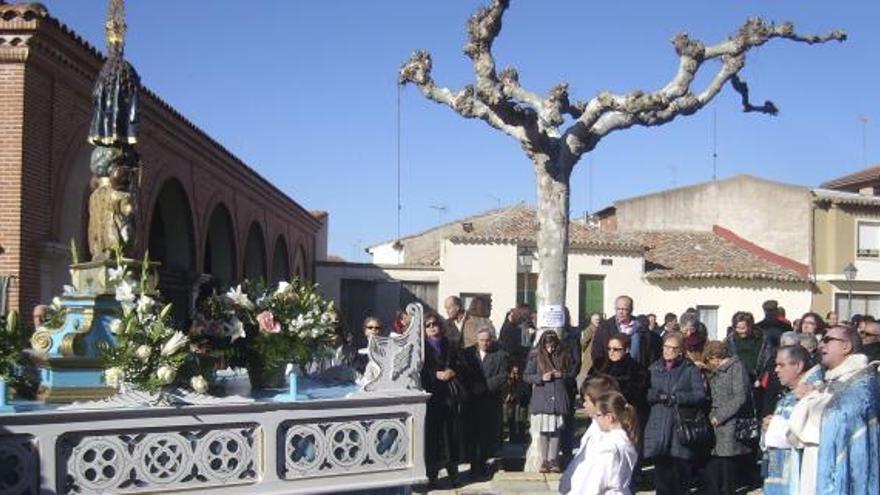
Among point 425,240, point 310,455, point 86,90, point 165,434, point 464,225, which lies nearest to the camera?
point 165,434

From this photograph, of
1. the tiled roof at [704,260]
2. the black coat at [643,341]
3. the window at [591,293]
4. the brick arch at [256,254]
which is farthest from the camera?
the tiled roof at [704,260]

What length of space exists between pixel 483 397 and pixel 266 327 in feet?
15.1

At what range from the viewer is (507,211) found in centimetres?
3619

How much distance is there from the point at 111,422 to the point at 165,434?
0.28 meters

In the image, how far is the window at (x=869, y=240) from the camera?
35875 millimetres

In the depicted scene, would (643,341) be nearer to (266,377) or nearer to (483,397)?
(483,397)

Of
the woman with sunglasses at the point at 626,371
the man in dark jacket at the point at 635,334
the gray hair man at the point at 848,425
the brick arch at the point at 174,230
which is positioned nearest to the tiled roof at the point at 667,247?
the brick arch at the point at 174,230

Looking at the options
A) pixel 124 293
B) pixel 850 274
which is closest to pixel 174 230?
pixel 124 293

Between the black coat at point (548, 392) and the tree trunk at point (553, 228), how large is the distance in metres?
0.91

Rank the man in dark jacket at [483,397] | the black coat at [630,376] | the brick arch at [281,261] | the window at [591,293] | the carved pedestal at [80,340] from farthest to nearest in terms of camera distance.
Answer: the window at [591,293] → the brick arch at [281,261] → the man in dark jacket at [483,397] → the black coat at [630,376] → the carved pedestal at [80,340]

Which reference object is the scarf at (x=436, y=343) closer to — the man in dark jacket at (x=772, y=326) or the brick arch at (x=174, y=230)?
→ the man in dark jacket at (x=772, y=326)

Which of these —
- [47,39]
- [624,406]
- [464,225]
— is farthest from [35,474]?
[464,225]

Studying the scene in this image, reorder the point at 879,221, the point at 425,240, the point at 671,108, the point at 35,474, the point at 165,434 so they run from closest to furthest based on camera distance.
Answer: the point at 35,474 < the point at 165,434 < the point at 671,108 < the point at 879,221 < the point at 425,240

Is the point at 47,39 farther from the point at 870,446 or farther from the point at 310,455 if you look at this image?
the point at 870,446
